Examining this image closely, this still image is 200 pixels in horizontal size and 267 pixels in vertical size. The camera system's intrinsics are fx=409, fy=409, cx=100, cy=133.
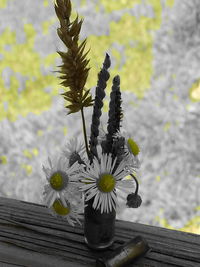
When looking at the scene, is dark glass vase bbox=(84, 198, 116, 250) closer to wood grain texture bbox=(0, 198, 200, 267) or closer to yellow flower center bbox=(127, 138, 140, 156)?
wood grain texture bbox=(0, 198, 200, 267)

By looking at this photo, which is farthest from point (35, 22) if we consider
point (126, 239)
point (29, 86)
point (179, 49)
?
point (126, 239)

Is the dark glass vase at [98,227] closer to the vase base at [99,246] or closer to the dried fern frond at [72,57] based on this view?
the vase base at [99,246]

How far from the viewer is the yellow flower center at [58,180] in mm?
877

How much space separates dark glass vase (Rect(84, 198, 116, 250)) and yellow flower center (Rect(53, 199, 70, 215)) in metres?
0.05

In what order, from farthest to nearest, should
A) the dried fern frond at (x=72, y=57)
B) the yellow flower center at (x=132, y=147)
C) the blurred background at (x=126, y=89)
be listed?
the blurred background at (x=126, y=89)
the yellow flower center at (x=132, y=147)
the dried fern frond at (x=72, y=57)

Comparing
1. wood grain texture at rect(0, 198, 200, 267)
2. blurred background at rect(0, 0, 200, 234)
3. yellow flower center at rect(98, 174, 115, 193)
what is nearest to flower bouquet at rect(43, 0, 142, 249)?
yellow flower center at rect(98, 174, 115, 193)

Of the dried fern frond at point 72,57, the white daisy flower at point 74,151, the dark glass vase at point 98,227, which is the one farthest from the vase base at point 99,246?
the dried fern frond at point 72,57

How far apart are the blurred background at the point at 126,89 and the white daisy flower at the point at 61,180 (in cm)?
166

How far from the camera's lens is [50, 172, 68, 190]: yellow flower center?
0.88m

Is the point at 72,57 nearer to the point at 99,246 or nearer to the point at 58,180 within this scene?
the point at 58,180

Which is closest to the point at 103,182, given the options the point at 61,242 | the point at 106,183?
the point at 106,183

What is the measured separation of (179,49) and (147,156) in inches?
30.4

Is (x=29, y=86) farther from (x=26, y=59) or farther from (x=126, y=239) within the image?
(x=126, y=239)

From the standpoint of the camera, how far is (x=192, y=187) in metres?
2.54
